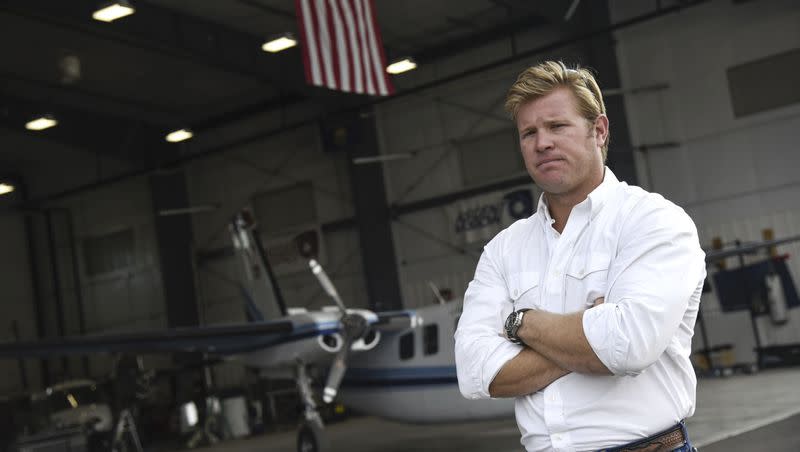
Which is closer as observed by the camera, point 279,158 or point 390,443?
point 390,443

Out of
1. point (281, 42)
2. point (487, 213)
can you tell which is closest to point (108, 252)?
point (487, 213)

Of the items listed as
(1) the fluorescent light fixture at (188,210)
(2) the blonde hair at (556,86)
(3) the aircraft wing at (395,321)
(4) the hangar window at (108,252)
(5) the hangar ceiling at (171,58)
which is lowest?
(3) the aircraft wing at (395,321)

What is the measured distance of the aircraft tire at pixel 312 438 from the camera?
39.9 ft

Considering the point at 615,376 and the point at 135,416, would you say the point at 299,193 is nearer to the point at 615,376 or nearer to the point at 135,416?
the point at 135,416

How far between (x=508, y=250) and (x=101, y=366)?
84.3 feet

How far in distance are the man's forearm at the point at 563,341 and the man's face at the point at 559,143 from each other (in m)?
0.33

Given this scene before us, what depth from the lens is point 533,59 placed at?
20.1m

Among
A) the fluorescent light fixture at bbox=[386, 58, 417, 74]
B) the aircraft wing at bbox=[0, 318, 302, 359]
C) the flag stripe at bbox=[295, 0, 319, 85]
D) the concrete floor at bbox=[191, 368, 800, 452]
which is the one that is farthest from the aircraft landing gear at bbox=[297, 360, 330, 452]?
the fluorescent light fixture at bbox=[386, 58, 417, 74]

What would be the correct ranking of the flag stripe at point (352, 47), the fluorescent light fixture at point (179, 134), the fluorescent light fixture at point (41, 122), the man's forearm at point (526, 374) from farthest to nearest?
the fluorescent light fixture at point (179, 134), the fluorescent light fixture at point (41, 122), the flag stripe at point (352, 47), the man's forearm at point (526, 374)

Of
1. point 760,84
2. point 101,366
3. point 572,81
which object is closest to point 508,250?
point 572,81

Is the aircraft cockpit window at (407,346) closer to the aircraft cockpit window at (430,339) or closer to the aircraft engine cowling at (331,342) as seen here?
the aircraft cockpit window at (430,339)

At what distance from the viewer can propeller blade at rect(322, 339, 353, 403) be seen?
40.0 feet

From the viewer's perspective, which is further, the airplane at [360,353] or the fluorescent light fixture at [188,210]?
the fluorescent light fixture at [188,210]

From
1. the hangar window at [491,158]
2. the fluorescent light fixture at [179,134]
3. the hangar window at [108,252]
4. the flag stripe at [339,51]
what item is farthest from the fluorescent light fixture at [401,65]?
the hangar window at [108,252]
